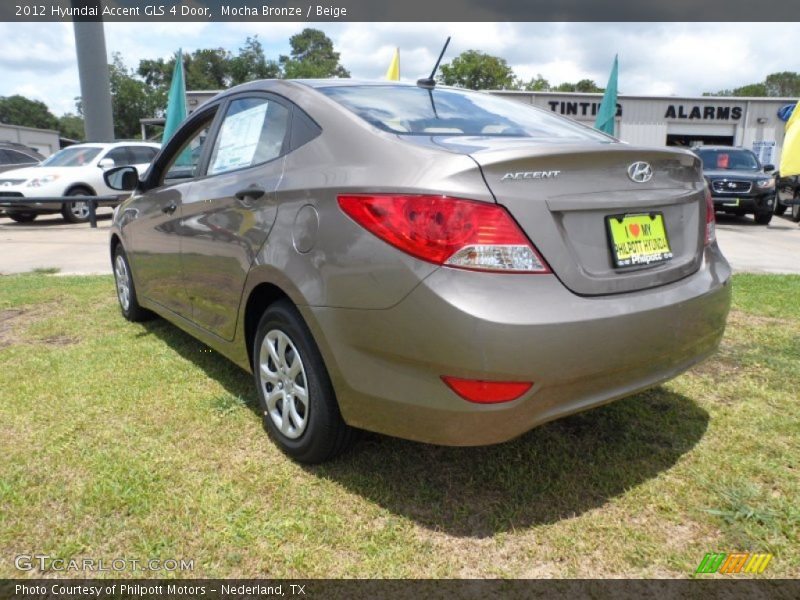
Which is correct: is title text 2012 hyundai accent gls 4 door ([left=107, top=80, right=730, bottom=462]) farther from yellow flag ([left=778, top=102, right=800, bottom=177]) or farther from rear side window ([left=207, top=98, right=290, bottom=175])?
yellow flag ([left=778, top=102, right=800, bottom=177])

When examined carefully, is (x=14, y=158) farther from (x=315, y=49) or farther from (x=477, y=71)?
(x=315, y=49)

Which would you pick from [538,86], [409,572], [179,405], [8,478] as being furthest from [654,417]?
[538,86]

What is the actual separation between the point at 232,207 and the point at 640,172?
1.76 meters

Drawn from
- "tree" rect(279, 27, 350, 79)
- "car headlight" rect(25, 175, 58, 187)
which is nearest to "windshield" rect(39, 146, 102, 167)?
"car headlight" rect(25, 175, 58, 187)

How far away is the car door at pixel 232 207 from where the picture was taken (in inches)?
105

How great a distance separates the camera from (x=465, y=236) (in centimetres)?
193

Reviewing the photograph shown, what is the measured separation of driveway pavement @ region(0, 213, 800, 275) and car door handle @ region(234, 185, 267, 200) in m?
5.29

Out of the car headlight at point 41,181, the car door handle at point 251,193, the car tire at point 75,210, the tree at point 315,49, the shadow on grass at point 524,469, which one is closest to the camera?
the shadow on grass at point 524,469

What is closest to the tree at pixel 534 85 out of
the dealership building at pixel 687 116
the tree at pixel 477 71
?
the tree at pixel 477 71

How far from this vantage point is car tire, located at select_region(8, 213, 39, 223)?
1364cm

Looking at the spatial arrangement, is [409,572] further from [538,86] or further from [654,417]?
[538,86]

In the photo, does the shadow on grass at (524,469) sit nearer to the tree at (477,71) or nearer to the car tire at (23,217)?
the car tire at (23,217)

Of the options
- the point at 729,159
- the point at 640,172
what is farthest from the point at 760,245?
the point at 640,172

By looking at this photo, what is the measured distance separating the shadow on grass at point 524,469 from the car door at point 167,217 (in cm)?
164
